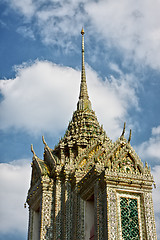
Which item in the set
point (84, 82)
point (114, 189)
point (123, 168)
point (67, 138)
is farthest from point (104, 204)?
point (84, 82)

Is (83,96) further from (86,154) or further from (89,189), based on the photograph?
(89,189)

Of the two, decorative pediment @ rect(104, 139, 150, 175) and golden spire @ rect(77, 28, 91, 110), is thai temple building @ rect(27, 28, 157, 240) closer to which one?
decorative pediment @ rect(104, 139, 150, 175)

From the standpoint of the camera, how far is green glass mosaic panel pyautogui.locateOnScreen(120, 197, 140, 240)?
63.6 feet

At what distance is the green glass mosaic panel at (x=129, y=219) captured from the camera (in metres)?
19.4

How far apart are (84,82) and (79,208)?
474 inches

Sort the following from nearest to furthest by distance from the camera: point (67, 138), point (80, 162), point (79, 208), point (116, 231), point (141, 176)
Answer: point (116, 231) < point (141, 176) < point (79, 208) < point (80, 162) < point (67, 138)

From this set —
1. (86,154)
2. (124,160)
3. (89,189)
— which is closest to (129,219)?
(89,189)

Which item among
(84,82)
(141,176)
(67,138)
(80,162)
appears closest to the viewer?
(141,176)

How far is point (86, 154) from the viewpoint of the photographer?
25.6 metres

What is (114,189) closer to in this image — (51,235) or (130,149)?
(130,149)

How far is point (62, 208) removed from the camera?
24.0 m

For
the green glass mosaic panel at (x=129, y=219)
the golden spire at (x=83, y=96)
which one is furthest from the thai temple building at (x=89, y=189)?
the golden spire at (x=83, y=96)

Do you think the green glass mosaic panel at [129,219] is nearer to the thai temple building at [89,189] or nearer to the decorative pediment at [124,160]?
the thai temple building at [89,189]

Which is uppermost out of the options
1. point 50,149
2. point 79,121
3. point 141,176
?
point 79,121
